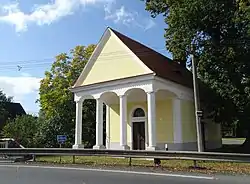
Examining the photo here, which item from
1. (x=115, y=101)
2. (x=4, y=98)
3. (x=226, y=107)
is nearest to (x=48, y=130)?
(x=115, y=101)

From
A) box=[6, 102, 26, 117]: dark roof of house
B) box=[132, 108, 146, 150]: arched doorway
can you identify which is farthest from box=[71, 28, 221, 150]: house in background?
box=[6, 102, 26, 117]: dark roof of house

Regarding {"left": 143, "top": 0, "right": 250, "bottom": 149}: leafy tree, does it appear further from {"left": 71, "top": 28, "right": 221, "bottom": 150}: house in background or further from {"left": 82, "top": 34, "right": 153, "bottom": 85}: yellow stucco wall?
{"left": 82, "top": 34, "right": 153, "bottom": 85}: yellow stucco wall

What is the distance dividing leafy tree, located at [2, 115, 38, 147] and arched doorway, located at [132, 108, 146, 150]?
35.2 ft

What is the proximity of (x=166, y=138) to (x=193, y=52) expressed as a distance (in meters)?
6.83

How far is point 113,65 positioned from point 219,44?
7818 mm

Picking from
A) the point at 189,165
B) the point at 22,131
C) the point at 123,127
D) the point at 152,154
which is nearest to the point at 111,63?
the point at 123,127

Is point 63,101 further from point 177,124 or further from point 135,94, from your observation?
point 177,124

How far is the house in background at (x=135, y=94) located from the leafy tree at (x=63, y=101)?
726 centimetres

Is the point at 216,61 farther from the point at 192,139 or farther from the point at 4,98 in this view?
the point at 4,98

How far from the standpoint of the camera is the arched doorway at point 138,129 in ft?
83.8

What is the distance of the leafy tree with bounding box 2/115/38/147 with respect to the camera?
3061 cm

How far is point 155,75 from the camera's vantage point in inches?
827

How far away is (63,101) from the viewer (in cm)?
3597

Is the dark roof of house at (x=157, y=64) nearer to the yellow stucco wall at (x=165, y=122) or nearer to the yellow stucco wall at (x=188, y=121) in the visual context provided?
the yellow stucco wall at (x=188, y=121)
